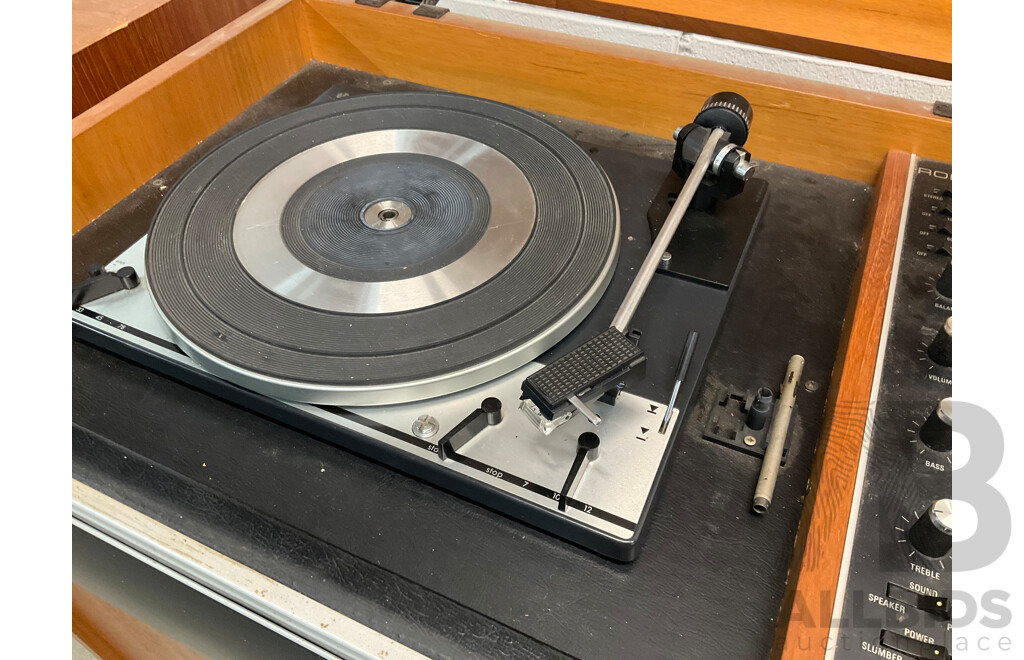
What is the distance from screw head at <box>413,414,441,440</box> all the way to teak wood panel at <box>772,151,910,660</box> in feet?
1.33

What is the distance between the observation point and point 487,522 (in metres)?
0.77

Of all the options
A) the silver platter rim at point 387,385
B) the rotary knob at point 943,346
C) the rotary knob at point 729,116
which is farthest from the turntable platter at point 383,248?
the rotary knob at point 943,346

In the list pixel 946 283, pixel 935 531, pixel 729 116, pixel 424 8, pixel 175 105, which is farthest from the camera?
pixel 424 8

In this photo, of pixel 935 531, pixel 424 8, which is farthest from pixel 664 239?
pixel 424 8

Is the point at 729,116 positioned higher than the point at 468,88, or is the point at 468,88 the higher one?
the point at 468,88

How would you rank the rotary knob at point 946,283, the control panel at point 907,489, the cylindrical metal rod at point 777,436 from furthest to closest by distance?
the rotary knob at point 946,283 < the cylindrical metal rod at point 777,436 < the control panel at point 907,489

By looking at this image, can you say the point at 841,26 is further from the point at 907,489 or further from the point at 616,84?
the point at 907,489

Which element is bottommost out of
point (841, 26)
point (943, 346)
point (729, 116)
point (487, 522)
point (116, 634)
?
point (116, 634)

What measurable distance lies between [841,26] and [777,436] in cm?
90

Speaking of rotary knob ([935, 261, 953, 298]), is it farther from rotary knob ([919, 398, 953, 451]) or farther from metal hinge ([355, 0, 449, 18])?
metal hinge ([355, 0, 449, 18])

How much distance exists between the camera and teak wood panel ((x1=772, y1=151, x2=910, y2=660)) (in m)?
0.64

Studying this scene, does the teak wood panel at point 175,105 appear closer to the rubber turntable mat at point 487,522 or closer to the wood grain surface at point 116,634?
the rubber turntable mat at point 487,522

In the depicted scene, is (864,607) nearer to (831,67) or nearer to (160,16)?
(831,67)

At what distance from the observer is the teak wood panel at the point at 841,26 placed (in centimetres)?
124
